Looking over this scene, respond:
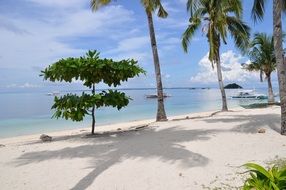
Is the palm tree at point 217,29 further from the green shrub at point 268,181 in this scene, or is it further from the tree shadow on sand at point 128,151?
the green shrub at point 268,181

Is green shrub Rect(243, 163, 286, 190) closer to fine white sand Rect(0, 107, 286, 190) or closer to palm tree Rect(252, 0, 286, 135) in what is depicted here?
fine white sand Rect(0, 107, 286, 190)

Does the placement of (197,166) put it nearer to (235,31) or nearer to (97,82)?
(97,82)

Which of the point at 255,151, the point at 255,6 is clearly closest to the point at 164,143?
the point at 255,151

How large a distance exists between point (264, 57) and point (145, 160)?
85.7 ft

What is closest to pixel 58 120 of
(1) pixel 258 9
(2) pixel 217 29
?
(2) pixel 217 29

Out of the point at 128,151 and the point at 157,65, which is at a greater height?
the point at 157,65

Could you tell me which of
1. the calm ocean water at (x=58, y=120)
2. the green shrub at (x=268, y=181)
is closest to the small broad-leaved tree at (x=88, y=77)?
the green shrub at (x=268, y=181)

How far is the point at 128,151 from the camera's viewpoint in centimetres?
949

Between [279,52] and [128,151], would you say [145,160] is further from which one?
[279,52]

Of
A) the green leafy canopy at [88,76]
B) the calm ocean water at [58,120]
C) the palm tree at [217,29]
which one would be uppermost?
the palm tree at [217,29]

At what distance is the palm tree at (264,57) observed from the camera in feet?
103

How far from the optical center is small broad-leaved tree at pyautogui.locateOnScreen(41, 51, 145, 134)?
12047 millimetres

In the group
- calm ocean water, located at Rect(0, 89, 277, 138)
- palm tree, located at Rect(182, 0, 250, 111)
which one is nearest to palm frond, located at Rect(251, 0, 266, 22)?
palm tree, located at Rect(182, 0, 250, 111)

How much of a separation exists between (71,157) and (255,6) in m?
8.58
